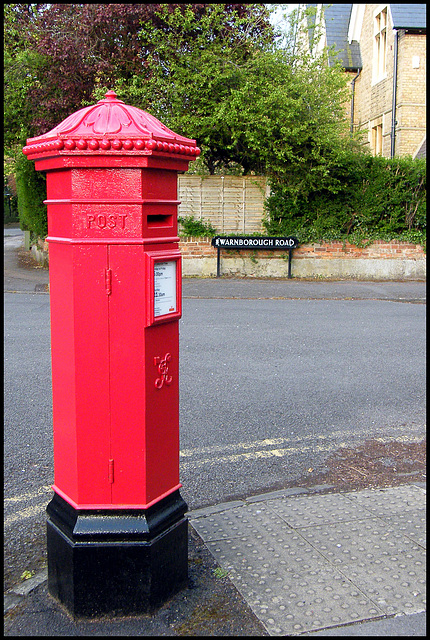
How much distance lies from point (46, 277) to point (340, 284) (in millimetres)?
7243

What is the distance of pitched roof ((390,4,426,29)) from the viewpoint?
66.8ft

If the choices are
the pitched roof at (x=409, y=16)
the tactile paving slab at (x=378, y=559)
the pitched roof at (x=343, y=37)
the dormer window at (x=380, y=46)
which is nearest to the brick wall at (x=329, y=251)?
the pitched roof at (x=409, y=16)

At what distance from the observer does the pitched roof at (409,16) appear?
802 inches

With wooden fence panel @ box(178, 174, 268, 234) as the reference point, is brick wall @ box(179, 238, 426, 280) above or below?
below

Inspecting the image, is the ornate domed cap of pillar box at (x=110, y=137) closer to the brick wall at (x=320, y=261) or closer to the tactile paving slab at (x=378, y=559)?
the tactile paving slab at (x=378, y=559)

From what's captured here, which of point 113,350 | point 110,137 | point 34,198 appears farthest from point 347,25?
point 113,350

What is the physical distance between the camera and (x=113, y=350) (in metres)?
2.64

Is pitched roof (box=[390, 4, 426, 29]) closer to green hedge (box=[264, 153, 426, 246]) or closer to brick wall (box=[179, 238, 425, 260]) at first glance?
green hedge (box=[264, 153, 426, 246])

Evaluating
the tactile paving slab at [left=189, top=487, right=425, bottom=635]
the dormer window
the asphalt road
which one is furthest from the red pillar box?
the dormer window

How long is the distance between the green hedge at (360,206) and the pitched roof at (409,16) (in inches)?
302

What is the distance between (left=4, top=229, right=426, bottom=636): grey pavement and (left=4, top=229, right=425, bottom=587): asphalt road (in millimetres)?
352

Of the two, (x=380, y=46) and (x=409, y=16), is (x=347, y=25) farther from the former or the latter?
(x=409, y=16)

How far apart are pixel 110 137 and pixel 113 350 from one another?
90 centimetres

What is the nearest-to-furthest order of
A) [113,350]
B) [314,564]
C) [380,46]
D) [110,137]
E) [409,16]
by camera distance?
[110,137] < [113,350] < [314,564] < [409,16] < [380,46]
